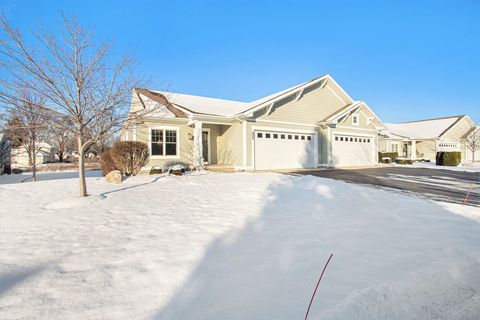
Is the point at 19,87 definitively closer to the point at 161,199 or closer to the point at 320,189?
the point at 161,199

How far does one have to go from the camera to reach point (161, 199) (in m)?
6.23

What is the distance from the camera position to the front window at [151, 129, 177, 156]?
1255 centimetres

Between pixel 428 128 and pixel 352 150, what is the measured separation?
20549 mm

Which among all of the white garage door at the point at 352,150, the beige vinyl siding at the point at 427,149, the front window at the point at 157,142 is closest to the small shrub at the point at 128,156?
the front window at the point at 157,142

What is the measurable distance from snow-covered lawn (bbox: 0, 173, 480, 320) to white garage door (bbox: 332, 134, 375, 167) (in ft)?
37.1

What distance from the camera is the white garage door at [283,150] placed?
1366cm

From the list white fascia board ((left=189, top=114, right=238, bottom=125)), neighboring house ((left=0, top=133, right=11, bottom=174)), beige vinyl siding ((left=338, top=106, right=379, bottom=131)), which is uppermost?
beige vinyl siding ((left=338, top=106, right=379, bottom=131))

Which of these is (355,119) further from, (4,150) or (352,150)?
(4,150)

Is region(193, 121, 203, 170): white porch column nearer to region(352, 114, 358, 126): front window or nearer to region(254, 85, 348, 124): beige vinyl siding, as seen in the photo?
region(254, 85, 348, 124): beige vinyl siding

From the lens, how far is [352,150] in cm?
1780

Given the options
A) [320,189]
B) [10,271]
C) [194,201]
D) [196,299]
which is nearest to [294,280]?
[196,299]

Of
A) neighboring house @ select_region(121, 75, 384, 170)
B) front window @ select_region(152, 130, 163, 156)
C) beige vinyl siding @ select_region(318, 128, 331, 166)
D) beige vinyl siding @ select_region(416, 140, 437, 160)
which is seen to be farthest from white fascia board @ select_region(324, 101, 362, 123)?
beige vinyl siding @ select_region(416, 140, 437, 160)

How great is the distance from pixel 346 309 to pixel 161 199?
5.05m

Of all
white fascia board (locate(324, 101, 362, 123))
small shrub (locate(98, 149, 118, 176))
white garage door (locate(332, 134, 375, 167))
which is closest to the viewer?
small shrub (locate(98, 149, 118, 176))
